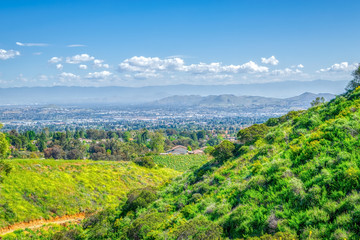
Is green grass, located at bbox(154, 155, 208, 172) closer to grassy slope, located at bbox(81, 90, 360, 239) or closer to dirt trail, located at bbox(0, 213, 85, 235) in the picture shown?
dirt trail, located at bbox(0, 213, 85, 235)

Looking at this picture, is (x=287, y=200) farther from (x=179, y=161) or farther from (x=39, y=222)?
(x=179, y=161)

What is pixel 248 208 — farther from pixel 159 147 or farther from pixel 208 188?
pixel 159 147

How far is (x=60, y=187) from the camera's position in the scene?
23094 mm

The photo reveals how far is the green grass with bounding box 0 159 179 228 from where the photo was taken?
18.8 meters

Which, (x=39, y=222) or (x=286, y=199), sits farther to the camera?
(x=39, y=222)

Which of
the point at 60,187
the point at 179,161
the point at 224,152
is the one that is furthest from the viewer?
the point at 179,161

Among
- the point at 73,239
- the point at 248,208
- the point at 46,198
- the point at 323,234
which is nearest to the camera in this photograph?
the point at 323,234

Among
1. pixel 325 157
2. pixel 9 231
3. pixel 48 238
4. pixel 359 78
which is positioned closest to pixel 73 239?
pixel 48 238

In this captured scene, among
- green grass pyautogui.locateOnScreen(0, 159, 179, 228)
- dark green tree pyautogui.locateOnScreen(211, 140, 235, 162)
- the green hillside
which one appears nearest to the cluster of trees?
the green hillside

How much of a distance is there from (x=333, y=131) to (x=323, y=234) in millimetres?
4732

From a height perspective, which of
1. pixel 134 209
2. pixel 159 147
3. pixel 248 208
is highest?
pixel 248 208

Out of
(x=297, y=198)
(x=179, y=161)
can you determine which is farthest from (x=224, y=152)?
(x=179, y=161)

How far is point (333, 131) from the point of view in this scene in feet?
29.1

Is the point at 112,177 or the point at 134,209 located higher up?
the point at 134,209
